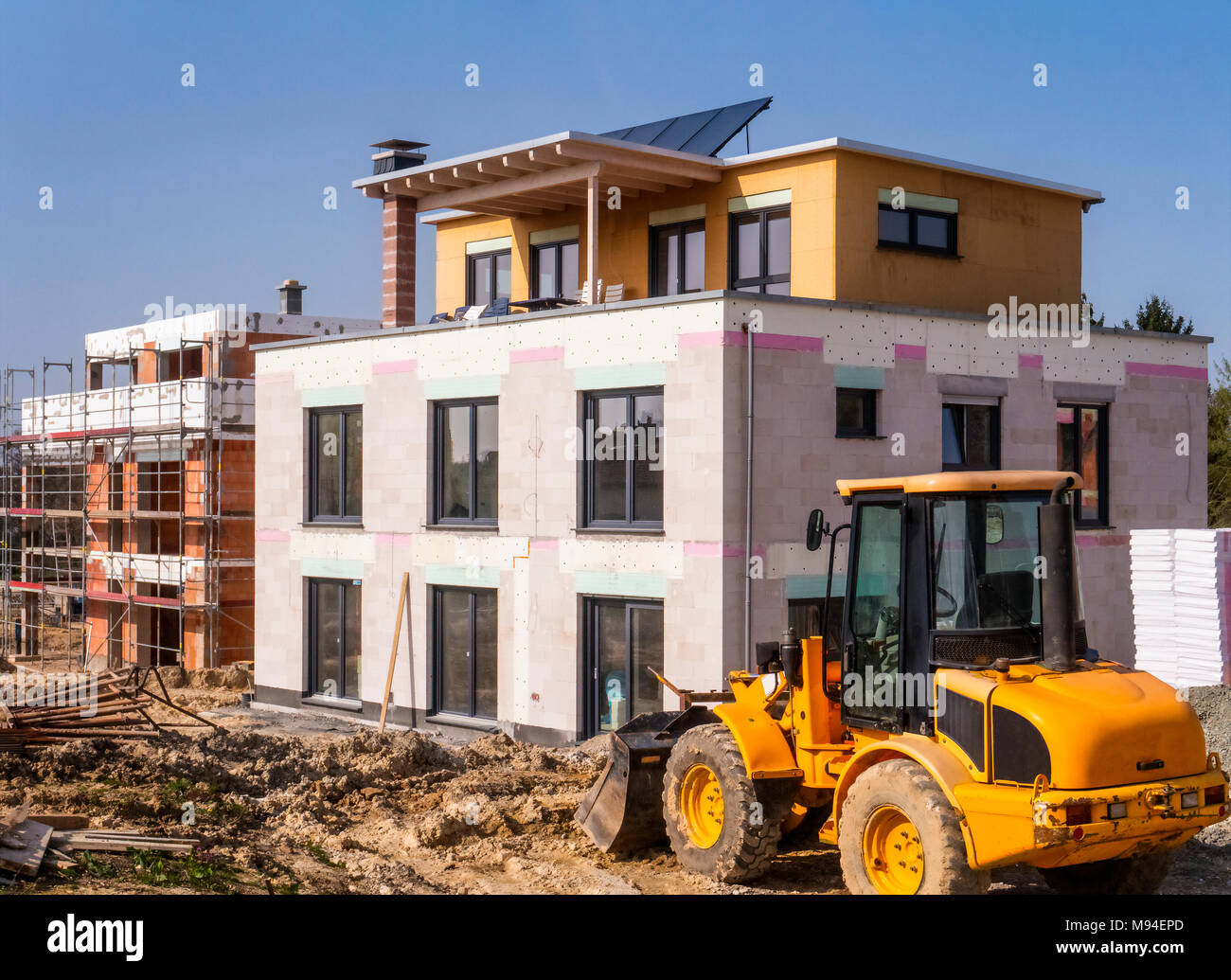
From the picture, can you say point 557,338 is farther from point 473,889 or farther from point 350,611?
point 473,889

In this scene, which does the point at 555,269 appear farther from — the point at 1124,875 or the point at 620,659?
the point at 1124,875

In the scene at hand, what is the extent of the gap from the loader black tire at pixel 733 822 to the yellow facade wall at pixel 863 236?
1123cm

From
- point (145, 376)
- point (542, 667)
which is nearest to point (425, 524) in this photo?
point (542, 667)

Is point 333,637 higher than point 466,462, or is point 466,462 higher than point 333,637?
point 466,462

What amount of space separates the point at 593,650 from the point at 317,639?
6.99m

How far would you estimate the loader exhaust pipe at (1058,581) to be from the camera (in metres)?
9.04

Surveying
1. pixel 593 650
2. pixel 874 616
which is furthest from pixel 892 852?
pixel 593 650

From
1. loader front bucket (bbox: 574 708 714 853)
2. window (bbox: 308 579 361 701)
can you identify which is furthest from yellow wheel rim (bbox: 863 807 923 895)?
window (bbox: 308 579 361 701)

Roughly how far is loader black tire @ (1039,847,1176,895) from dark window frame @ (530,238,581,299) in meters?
16.5

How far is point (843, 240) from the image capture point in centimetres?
2125

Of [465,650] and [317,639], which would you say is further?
[317,639]

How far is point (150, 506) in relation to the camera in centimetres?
3531

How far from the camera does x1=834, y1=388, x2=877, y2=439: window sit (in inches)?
742

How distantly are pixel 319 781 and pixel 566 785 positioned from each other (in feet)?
9.51
